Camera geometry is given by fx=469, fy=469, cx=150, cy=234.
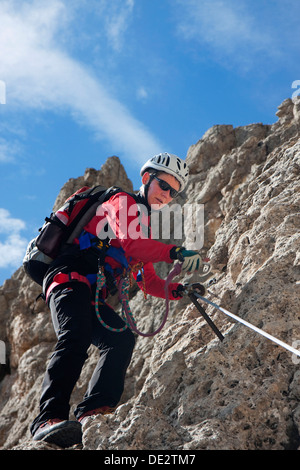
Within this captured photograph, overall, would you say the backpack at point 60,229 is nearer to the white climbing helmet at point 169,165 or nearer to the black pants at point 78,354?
the black pants at point 78,354

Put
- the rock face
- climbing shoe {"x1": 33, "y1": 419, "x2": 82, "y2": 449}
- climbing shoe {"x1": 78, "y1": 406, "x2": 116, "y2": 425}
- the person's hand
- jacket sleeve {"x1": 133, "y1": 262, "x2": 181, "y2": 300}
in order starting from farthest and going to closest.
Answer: jacket sleeve {"x1": 133, "y1": 262, "x2": 181, "y2": 300}, the person's hand, climbing shoe {"x1": 78, "y1": 406, "x2": 116, "y2": 425}, climbing shoe {"x1": 33, "y1": 419, "x2": 82, "y2": 449}, the rock face

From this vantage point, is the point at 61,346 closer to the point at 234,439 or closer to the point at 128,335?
the point at 128,335

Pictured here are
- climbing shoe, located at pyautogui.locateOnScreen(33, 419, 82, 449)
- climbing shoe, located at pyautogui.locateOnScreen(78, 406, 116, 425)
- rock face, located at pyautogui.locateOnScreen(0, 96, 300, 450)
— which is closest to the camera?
rock face, located at pyautogui.locateOnScreen(0, 96, 300, 450)

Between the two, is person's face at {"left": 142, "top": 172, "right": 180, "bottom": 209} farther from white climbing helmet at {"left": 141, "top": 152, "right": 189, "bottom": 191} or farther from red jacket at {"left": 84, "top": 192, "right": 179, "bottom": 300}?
red jacket at {"left": 84, "top": 192, "right": 179, "bottom": 300}

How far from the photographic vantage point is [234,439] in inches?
150

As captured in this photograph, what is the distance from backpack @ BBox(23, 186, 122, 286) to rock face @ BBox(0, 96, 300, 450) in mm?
1863

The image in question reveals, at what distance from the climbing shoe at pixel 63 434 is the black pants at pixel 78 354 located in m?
0.21

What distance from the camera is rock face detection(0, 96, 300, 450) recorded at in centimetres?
397

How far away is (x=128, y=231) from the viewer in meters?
5.61

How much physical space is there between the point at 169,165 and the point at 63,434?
153 inches

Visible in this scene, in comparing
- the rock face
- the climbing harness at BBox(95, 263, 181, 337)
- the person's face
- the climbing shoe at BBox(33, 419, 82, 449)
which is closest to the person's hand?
the climbing harness at BBox(95, 263, 181, 337)
